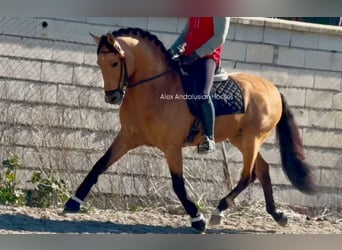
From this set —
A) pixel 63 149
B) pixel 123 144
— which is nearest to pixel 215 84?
pixel 123 144

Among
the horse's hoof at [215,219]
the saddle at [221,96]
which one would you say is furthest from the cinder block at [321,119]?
the horse's hoof at [215,219]

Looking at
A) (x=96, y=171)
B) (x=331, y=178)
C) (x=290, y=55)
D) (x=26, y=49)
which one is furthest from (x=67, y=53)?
(x=331, y=178)

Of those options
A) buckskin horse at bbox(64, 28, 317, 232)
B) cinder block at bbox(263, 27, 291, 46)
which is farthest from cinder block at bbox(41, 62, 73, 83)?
cinder block at bbox(263, 27, 291, 46)

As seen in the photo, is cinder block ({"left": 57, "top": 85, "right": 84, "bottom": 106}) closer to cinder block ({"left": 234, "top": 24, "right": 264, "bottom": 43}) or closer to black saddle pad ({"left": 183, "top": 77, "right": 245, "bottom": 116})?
black saddle pad ({"left": 183, "top": 77, "right": 245, "bottom": 116})

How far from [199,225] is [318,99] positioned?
52.7 inches

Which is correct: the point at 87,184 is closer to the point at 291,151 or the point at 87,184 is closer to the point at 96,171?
the point at 96,171

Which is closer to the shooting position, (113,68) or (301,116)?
(113,68)

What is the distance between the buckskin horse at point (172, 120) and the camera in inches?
275

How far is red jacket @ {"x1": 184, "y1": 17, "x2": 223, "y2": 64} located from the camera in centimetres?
703

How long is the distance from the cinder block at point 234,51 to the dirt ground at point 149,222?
3.53 feet

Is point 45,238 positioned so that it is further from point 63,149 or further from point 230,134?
point 230,134

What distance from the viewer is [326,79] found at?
25.2ft

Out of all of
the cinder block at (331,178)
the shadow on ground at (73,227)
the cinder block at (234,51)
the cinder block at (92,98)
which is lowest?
the shadow on ground at (73,227)

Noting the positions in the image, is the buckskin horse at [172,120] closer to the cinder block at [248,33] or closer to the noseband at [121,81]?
the noseband at [121,81]
